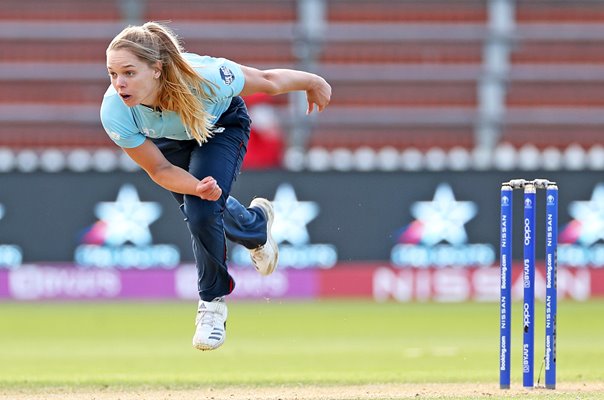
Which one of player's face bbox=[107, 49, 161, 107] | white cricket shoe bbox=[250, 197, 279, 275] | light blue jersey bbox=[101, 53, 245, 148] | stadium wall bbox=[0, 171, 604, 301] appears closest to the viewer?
player's face bbox=[107, 49, 161, 107]

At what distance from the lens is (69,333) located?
11242 millimetres

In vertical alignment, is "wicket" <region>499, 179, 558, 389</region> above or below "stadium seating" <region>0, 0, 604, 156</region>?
below

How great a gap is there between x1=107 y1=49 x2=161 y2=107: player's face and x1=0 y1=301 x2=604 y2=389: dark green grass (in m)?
2.10

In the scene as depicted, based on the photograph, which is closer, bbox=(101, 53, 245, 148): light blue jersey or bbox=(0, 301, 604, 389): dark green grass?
bbox=(101, 53, 245, 148): light blue jersey

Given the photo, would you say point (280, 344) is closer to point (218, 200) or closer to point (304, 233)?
point (304, 233)

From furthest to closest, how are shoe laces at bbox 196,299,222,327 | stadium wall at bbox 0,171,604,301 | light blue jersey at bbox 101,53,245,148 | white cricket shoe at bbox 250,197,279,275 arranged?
stadium wall at bbox 0,171,604,301, white cricket shoe at bbox 250,197,279,275, shoe laces at bbox 196,299,222,327, light blue jersey at bbox 101,53,245,148

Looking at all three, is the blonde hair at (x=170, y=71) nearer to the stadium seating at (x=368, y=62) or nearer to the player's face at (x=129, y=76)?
the player's face at (x=129, y=76)

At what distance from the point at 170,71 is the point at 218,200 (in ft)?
2.20

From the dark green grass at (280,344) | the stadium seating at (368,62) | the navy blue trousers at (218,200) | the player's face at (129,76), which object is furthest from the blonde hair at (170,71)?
the stadium seating at (368,62)

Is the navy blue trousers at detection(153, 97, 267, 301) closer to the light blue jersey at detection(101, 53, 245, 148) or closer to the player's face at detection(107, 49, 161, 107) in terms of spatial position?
the light blue jersey at detection(101, 53, 245, 148)

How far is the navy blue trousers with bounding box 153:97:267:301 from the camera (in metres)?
6.30

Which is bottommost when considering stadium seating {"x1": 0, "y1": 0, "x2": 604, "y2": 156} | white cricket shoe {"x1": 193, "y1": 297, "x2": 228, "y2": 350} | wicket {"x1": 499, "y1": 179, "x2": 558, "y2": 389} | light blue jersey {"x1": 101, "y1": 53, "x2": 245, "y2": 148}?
white cricket shoe {"x1": 193, "y1": 297, "x2": 228, "y2": 350}

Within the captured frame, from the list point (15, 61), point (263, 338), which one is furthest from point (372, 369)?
point (15, 61)

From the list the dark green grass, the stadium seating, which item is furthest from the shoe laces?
the stadium seating
